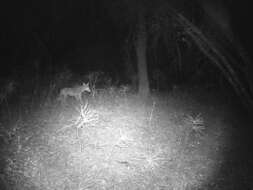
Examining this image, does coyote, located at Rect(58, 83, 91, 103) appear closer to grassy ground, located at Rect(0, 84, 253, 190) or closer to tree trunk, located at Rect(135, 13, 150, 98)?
grassy ground, located at Rect(0, 84, 253, 190)

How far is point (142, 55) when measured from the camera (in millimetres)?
6699

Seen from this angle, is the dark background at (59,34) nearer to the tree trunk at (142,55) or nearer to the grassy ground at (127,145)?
the tree trunk at (142,55)

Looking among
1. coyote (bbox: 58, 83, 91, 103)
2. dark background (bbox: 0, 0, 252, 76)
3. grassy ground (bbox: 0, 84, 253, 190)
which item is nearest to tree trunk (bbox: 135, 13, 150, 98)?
grassy ground (bbox: 0, 84, 253, 190)

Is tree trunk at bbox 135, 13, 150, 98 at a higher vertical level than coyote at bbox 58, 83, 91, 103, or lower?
higher

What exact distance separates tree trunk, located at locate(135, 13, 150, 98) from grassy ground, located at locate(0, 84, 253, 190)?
0.30 metres

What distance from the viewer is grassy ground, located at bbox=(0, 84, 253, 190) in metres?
4.43

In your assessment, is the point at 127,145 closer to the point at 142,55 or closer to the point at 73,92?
the point at 73,92

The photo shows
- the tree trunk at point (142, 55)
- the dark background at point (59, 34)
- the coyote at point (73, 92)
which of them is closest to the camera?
the tree trunk at point (142, 55)

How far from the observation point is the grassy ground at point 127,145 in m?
4.43

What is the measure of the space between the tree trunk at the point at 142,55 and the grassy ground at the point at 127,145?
30 cm

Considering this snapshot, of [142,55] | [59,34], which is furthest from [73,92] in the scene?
[59,34]

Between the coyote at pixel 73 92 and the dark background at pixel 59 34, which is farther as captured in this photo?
the dark background at pixel 59 34

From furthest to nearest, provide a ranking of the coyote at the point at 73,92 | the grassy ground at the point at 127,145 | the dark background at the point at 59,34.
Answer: the dark background at the point at 59,34, the coyote at the point at 73,92, the grassy ground at the point at 127,145

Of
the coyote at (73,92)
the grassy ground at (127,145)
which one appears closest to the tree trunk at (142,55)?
the grassy ground at (127,145)
